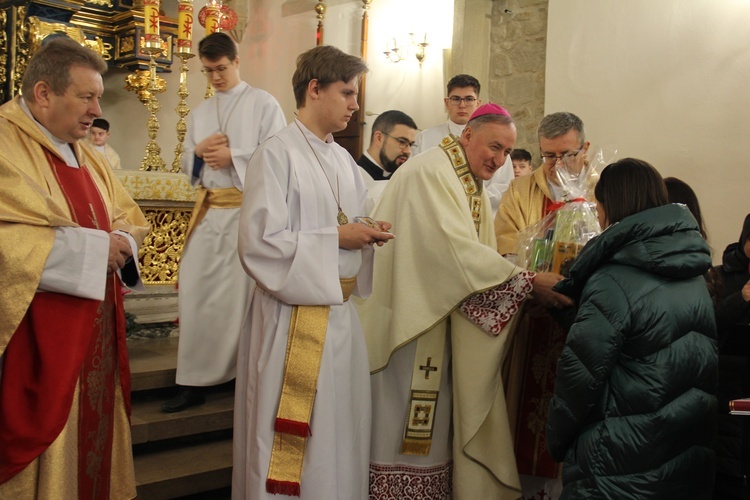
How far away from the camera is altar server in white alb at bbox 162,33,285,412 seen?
4.64 meters

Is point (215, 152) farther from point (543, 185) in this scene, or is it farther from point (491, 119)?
point (543, 185)

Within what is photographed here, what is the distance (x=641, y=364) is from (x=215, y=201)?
2877 mm

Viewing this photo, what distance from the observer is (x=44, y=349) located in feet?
9.36

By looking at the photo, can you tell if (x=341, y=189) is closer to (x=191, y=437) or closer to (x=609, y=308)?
(x=609, y=308)

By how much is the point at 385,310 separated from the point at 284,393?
0.85 metres

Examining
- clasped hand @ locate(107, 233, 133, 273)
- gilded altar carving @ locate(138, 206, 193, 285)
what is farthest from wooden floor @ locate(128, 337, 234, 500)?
clasped hand @ locate(107, 233, 133, 273)

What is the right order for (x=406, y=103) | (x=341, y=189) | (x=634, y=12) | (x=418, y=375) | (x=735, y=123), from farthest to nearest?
(x=406, y=103) → (x=634, y=12) → (x=735, y=123) → (x=418, y=375) → (x=341, y=189)

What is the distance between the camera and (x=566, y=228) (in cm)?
351

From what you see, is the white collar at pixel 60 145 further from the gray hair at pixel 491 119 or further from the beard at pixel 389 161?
the beard at pixel 389 161

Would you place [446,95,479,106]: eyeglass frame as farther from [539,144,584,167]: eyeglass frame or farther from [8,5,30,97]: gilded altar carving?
[8,5,30,97]: gilded altar carving

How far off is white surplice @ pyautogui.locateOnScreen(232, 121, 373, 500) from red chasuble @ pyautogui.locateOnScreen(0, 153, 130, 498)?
0.54m

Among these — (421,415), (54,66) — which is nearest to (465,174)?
(421,415)

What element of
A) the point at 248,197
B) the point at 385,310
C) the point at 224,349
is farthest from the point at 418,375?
the point at 224,349

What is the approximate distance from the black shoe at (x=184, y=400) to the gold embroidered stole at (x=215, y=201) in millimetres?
883
